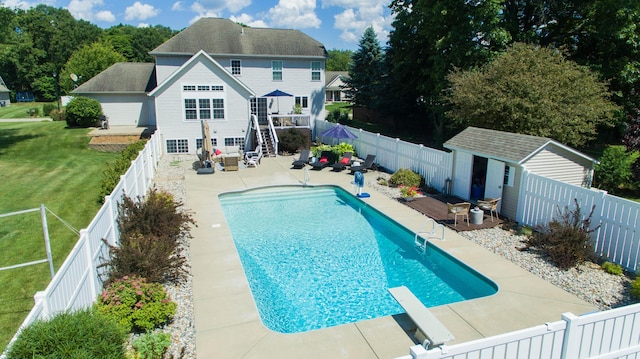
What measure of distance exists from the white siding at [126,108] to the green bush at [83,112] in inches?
65.7

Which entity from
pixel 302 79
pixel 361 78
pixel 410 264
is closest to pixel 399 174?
pixel 410 264

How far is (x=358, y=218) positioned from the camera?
628 inches

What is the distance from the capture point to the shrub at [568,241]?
10383 mm

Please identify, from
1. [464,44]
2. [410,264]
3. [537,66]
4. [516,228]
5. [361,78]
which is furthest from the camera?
[361,78]

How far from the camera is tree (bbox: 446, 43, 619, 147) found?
1791cm

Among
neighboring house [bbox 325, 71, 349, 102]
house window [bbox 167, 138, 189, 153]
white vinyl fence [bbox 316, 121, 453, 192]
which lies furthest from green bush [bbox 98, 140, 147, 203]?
neighboring house [bbox 325, 71, 349, 102]

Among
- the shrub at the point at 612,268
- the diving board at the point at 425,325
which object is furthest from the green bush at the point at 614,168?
the diving board at the point at 425,325

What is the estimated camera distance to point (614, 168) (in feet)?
53.5

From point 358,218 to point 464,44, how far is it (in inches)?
587

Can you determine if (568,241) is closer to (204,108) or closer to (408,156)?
(408,156)

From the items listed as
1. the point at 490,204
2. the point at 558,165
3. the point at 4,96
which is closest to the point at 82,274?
the point at 490,204

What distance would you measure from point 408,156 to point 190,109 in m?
14.9

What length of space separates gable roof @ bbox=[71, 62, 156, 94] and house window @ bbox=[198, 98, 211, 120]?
9894mm

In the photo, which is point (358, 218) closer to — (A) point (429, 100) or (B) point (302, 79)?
(A) point (429, 100)
